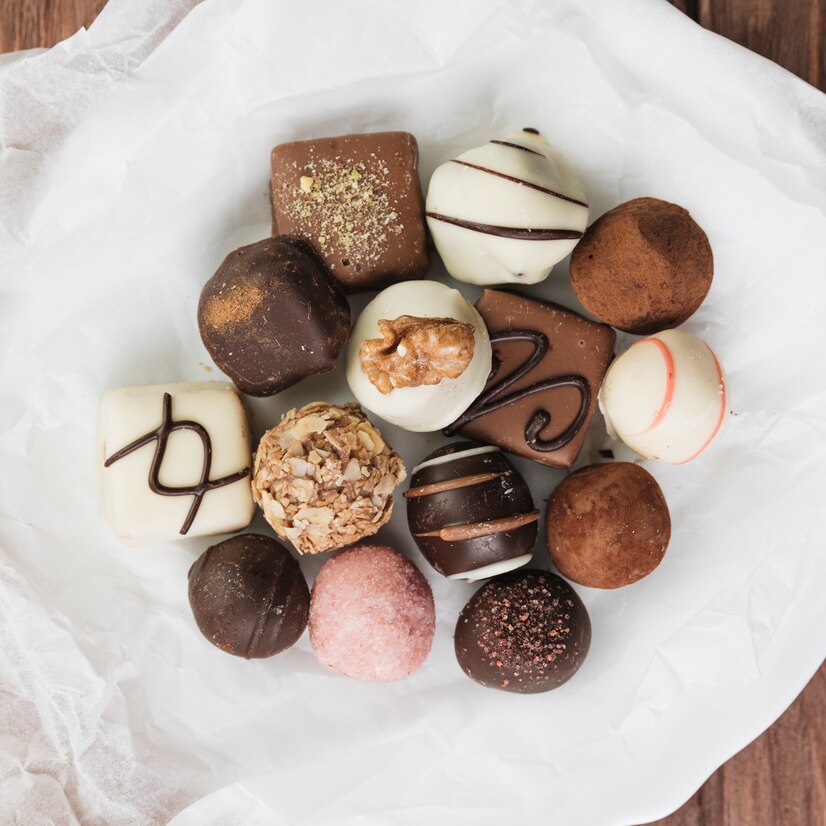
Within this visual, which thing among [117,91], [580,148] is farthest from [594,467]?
[117,91]

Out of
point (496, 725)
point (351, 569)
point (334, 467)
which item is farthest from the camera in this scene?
point (496, 725)

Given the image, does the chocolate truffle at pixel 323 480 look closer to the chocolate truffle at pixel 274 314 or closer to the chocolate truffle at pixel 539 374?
the chocolate truffle at pixel 274 314

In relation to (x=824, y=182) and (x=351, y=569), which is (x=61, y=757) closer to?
(x=351, y=569)

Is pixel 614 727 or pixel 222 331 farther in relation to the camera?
pixel 614 727

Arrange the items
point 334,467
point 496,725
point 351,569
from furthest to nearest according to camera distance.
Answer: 1. point 496,725
2. point 351,569
3. point 334,467

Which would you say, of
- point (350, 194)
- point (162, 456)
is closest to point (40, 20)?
point (350, 194)

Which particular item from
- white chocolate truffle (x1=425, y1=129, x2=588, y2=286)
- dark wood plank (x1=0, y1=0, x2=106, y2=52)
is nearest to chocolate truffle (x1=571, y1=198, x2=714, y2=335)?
white chocolate truffle (x1=425, y1=129, x2=588, y2=286)

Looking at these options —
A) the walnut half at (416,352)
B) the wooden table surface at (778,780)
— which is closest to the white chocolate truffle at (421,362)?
the walnut half at (416,352)
